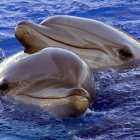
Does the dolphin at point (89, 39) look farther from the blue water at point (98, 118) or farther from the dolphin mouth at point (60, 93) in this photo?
the dolphin mouth at point (60, 93)

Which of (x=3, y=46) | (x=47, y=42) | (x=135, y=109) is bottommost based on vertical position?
(x=3, y=46)

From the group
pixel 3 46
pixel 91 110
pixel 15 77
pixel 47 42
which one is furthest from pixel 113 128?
pixel 3 46

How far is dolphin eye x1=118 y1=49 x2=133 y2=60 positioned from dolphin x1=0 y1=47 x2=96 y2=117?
6.82ft

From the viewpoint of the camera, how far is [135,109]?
6391 mm

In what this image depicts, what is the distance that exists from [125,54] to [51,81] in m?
2.91

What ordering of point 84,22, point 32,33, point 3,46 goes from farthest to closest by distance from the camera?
point 3,46
point 84,22
point 32,33

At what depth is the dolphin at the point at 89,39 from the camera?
774 centimetres

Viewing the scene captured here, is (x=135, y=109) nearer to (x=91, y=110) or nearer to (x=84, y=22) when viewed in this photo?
(x=91, y=110)

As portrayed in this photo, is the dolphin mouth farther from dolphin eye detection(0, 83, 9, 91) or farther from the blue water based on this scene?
dolphin eye detection(0, 83, 9, 91)

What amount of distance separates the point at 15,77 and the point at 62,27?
2150 mm

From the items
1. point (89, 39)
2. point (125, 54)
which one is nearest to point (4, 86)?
point (89, 39)

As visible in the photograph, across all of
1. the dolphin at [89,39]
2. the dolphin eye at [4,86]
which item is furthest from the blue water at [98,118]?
the dolphin at [89,39]

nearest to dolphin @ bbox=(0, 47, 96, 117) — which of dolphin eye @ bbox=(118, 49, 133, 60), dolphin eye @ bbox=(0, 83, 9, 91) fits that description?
dolphin eye @ bbox=(0, 83, 9, 91)

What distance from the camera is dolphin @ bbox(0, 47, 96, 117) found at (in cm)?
550
